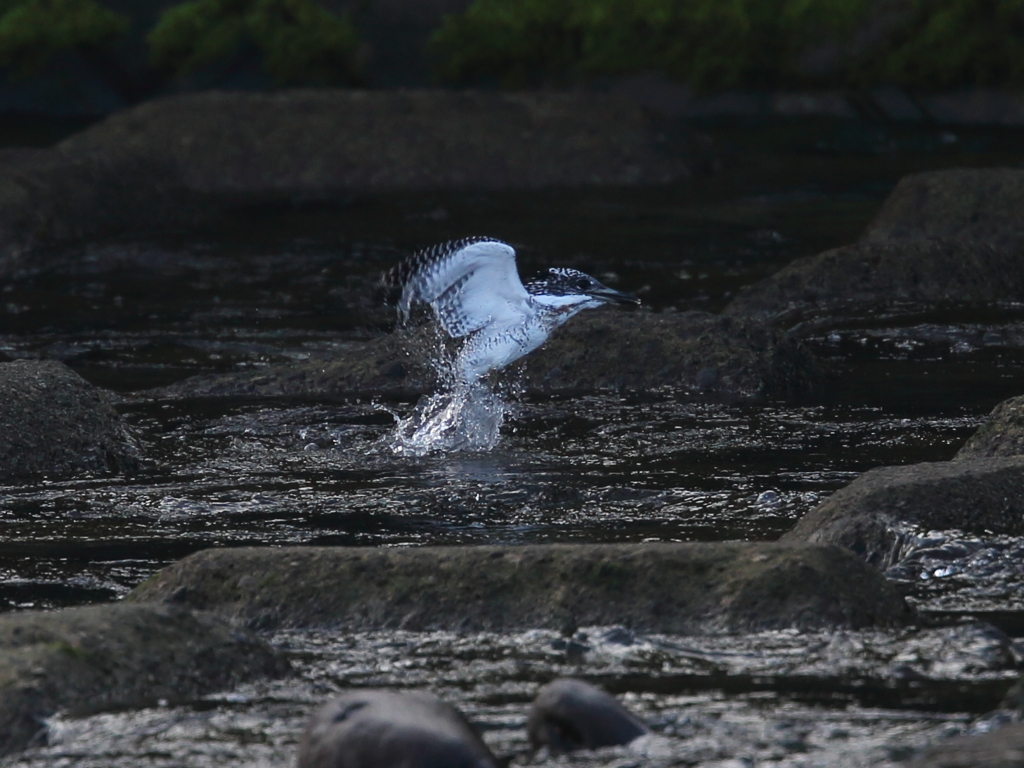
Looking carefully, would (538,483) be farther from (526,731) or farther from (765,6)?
(765,6)

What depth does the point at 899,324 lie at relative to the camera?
36.3ft

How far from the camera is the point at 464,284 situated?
880 cm

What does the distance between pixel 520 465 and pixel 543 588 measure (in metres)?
2.60

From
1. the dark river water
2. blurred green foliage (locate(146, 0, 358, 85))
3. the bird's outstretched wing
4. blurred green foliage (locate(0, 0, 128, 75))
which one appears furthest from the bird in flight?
blurred green foliage (locate(0, 0, 128, 75))

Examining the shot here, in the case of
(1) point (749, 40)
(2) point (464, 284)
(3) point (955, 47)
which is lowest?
(2) point (464, 284)

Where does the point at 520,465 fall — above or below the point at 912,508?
below

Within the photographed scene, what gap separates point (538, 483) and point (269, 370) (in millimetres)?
2915

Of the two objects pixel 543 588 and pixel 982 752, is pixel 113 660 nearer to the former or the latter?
pixel 543 588

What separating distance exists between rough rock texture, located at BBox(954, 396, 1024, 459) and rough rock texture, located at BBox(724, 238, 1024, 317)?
4.21 metres

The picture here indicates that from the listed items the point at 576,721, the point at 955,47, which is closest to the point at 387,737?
the point at 576,721

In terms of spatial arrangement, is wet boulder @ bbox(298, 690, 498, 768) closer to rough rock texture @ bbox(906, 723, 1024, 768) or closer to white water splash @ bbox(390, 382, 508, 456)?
rough rock texture @ bbox(906, 723, 1024, 768)

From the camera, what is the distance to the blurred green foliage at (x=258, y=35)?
2064cm

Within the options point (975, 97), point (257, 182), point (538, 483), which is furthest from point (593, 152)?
point (538, 483)

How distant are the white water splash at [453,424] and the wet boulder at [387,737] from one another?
4.16m
